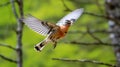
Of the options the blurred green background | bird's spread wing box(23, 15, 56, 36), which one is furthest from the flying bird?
→ the blurred green background

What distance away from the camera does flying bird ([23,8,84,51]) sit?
1359mm

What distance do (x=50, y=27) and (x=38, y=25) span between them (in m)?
0.06

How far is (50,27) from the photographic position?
1413mm

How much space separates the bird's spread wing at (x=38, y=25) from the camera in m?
1.35

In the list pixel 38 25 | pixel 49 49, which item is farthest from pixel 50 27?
pixel 49 49

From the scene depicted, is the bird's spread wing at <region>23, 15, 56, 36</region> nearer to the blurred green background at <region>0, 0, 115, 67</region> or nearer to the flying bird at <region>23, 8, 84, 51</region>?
the flying bird at <region>23, 8, 84, 51</region>

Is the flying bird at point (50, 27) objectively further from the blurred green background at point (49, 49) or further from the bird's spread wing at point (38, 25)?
the blurred green background at point (49, 49)

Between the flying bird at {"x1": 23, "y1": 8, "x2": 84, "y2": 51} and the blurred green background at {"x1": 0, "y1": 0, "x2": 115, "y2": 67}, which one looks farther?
the blurred green background at {"x1": 0, "y1": 0, "x2": 115, "y2": 67}

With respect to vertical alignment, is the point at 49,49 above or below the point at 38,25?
below

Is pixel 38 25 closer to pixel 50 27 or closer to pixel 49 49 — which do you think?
pixel 50 27

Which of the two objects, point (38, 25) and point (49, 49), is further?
point (49, 49)

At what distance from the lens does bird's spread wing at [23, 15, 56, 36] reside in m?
1.35

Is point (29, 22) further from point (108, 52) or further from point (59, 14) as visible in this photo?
point (59, 14)

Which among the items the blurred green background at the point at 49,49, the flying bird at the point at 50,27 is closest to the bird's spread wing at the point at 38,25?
the flying bird at the point at 50,27
